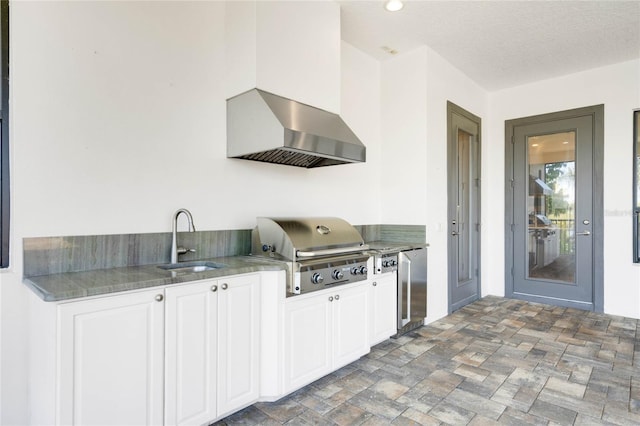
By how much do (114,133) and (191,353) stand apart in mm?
1334

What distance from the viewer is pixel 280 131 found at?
2307mm

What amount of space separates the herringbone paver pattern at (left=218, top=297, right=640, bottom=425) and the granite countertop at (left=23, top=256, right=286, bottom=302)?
856 millimetres

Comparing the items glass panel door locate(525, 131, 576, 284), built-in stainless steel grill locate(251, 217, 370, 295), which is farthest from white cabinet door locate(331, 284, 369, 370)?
glass panel door locate(525, 131, 576, 284)

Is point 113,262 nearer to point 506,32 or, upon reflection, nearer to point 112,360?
point 112,360

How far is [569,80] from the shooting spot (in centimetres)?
448

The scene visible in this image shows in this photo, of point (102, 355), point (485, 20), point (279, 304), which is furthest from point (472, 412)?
point (485, 20)

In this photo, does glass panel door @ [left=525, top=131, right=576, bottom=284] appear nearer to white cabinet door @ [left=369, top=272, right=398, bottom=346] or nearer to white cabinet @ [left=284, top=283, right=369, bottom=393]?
white cabinet door @ [left=369, top=272, right=398, bottom=346]

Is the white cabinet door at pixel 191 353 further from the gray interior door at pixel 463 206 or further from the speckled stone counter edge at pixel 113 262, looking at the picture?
the gray interior door at pixel 463 206

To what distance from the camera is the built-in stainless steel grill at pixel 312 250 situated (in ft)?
7.57

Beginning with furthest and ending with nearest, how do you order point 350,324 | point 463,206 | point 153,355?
point 463,206 < point 350,324 < point 153,355

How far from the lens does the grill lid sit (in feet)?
7.77

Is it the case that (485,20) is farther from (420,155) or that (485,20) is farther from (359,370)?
(359,370)

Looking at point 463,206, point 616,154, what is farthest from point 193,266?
point 616,154

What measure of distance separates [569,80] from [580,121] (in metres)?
0.55
